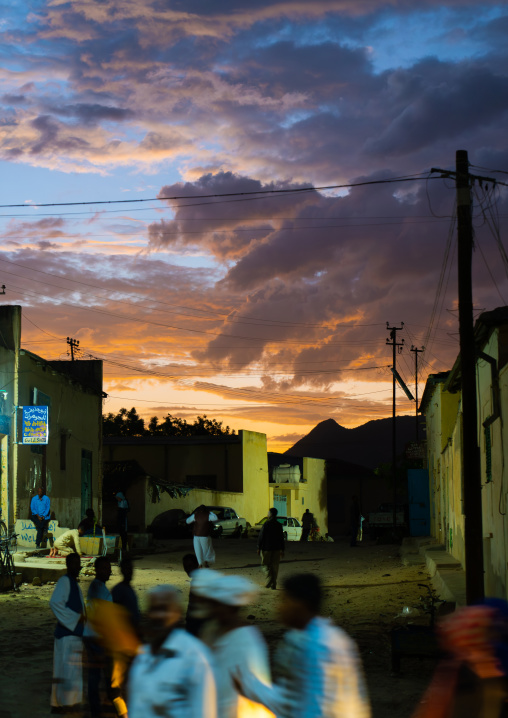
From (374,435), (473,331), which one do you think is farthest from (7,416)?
(374,435)

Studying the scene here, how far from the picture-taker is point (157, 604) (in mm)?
4465

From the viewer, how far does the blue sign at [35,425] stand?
78.4 feet

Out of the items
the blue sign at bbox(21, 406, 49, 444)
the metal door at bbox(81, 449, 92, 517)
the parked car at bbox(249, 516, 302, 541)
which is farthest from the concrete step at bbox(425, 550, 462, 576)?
the parked car at bbox(249, 516, 302, 541)

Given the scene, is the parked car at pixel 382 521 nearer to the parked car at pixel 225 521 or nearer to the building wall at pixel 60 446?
the parked car at pixel 225 521

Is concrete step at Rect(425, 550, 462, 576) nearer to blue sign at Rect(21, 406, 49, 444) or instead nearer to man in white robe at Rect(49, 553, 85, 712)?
blue sign at Rect(21, 406, 49, 444)

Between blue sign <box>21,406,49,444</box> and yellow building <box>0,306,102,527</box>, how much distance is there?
10.0 inches

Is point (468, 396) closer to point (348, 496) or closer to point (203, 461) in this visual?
point (203, 461)

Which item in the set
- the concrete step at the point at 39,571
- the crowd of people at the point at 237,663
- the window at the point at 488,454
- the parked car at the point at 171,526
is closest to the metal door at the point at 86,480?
the parked car at the point at 171,526

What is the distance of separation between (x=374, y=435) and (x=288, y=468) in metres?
65.8

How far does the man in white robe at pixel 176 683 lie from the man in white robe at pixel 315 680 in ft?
0.85

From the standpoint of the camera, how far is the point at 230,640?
4059 millimetres

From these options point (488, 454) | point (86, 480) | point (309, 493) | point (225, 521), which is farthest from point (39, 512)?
point (309, 493)

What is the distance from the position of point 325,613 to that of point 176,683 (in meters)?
11.1

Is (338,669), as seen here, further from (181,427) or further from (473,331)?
(181,427)
